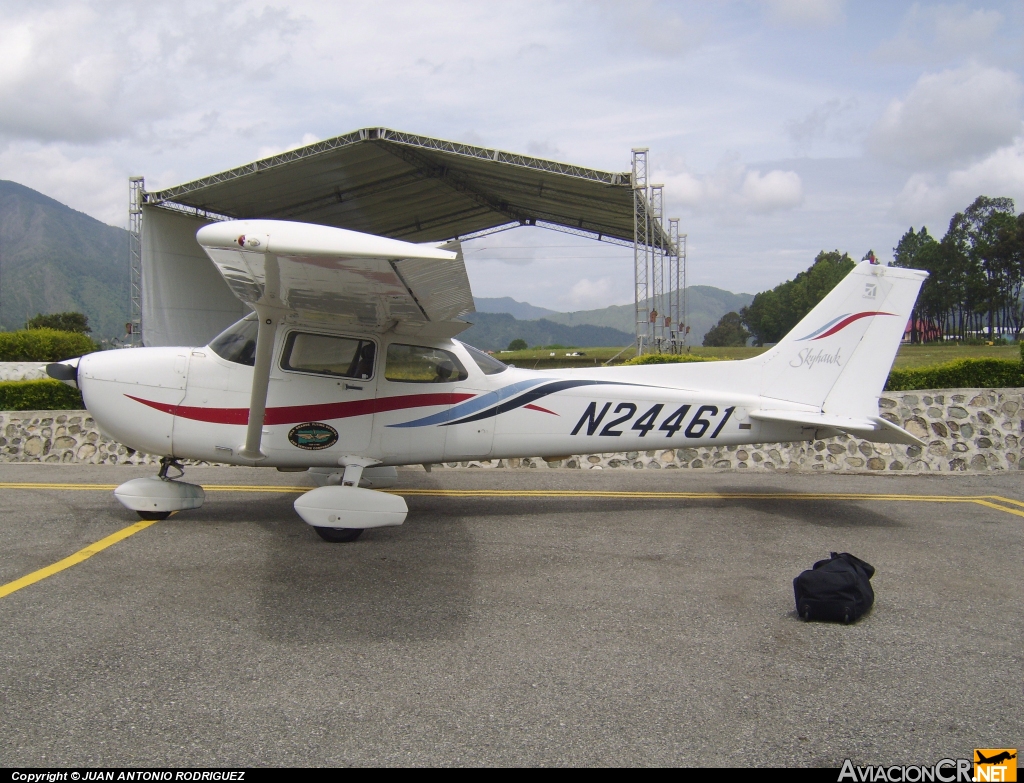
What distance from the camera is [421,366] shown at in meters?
6.68

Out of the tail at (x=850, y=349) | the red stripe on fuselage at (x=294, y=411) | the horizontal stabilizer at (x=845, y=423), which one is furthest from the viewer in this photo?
the tail at (x=850, y=349)

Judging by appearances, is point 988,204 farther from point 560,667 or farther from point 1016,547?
point 560,667

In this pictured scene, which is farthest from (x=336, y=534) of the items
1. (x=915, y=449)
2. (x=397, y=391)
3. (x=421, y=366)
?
(x=915, y=449)

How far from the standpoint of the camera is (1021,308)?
61906mm

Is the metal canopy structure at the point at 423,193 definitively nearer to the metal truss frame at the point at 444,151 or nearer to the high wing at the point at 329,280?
the metal truss frame at the point at 444,151

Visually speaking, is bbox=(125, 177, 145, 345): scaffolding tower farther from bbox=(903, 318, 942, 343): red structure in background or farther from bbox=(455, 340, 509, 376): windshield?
bbox=(903, 318, 942, 343): red structure in background

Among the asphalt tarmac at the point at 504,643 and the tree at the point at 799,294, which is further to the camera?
the tree at the point at 799,294

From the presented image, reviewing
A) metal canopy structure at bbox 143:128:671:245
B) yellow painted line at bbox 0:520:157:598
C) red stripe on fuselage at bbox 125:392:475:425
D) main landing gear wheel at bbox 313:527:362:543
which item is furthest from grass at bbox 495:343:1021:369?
yellow painted line at bbox 0:520:157:598

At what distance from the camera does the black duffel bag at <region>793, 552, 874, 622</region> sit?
421cm

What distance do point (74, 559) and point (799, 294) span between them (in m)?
77.4

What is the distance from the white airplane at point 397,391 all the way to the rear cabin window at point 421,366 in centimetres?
1

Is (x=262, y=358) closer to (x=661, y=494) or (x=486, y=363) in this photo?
(x=486, y=363)

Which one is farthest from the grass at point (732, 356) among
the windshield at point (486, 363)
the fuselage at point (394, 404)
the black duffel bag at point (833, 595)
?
the black duffel bag at point (833, 595)

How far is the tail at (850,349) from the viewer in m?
7.29
